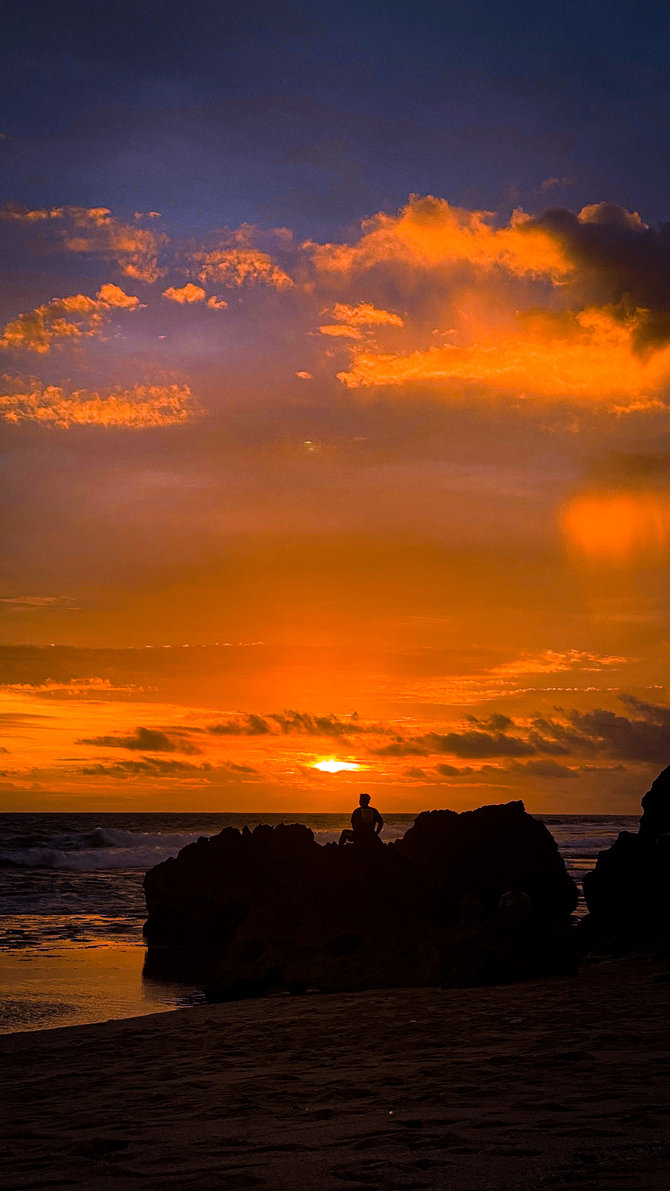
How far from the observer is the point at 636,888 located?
15.6 m

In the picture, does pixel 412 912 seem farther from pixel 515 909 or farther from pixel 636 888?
pixel 636 888

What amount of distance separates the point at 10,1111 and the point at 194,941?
12892mm

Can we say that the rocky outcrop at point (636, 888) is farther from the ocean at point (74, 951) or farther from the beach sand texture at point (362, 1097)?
the ocean at point (74, 951)

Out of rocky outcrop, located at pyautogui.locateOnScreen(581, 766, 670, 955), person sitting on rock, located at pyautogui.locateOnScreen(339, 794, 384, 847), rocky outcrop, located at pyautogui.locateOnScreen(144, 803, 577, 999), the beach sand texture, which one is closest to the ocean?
rocky outcrop, located at pyautogui.locateOnScreen(144, 803, 577, 999)

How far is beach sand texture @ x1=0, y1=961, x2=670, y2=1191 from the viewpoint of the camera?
15.4 ft

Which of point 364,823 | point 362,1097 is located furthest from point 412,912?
Answer: point 362,1097

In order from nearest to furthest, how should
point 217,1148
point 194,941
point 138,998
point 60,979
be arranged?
point 217,1148 → point 138,998 → point 60,979 → point 194,941

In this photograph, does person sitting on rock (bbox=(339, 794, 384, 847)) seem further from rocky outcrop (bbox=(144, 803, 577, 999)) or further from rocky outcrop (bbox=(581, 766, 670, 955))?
rocky outcrop (bbox=(581, 766, 670, 955))

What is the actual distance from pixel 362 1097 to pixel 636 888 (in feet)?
33.9

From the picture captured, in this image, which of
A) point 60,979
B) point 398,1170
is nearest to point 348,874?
point 60,979

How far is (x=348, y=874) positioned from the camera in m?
15.7

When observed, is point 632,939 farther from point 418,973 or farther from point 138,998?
point 138,998

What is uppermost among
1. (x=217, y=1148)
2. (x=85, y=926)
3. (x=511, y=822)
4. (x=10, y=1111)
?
(x=511, y=822)

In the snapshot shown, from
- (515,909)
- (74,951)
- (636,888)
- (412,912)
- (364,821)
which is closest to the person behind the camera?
(515,909)
